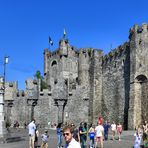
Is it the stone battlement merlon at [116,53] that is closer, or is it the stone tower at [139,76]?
the stone tower at [139,76]

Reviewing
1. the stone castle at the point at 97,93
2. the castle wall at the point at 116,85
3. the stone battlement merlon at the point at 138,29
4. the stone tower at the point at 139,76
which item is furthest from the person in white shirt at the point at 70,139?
the castle wall at the point at 116,85

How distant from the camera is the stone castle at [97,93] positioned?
39281 mm

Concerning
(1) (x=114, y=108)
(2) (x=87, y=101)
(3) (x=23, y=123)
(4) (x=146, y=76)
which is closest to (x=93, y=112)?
(2) (x=87, y=101)

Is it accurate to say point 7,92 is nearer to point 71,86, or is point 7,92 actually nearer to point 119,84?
point 71,86

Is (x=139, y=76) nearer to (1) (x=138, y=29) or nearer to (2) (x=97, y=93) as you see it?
(1) (x=138, y=29)

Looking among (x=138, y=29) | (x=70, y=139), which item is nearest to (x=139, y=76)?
(x=138, y=29)

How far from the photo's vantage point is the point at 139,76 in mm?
39281

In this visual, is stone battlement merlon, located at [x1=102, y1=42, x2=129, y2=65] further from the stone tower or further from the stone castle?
the stone tower

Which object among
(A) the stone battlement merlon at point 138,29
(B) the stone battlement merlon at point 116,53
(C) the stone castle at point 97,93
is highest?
(A) the stone battlement merlon at point 138,29

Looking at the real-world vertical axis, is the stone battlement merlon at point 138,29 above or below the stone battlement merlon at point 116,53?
→ above

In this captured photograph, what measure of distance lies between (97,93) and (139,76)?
10.6 metres

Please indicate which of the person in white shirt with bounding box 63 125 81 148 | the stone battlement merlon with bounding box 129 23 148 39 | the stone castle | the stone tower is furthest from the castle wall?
the person in white shirt with bounding box 63 125 81 148

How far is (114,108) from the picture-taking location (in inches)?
1762

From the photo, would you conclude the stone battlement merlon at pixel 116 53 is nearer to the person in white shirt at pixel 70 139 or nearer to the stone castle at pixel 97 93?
the stone castle at pixel 97 93
